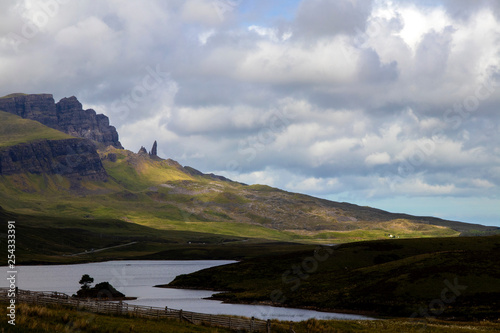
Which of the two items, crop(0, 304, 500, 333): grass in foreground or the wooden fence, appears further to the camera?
the wooden fence

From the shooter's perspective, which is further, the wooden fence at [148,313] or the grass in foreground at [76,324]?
the wooden fence at [148,313]

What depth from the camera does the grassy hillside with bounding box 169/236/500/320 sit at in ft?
316

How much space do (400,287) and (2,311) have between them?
259 ft

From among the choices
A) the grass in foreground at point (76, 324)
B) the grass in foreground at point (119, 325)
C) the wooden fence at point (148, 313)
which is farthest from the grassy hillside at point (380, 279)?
the grass in foreground at point (76, 324)

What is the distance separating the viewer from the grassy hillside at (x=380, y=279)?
9631 centimetres

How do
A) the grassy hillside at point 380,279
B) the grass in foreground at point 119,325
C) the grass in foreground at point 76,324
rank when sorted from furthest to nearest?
the grassy hillside at point 380,279 < the grass in foreground at point 119,325 < the grass in foreground at point 76,324

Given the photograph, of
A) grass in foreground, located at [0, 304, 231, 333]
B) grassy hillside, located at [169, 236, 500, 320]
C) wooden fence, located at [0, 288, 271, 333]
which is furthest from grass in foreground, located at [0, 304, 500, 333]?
grassy hillside, located at [169, 236, 500, 320]

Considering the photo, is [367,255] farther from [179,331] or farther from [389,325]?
[179,331]

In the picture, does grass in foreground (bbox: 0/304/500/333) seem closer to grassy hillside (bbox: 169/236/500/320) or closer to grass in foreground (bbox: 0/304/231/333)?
grass in foreground (bbox: 0/304/231/333)

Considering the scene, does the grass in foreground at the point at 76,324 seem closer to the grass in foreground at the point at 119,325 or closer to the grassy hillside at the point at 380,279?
the grass in foreground at the point at 119,325

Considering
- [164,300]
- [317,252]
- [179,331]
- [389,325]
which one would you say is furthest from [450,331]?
[317,252]

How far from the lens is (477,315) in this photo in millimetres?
86250

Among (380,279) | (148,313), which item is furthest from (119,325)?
(380,279)

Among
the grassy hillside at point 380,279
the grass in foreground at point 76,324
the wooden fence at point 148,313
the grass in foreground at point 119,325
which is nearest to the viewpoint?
the grass in foreground at point 76,324
